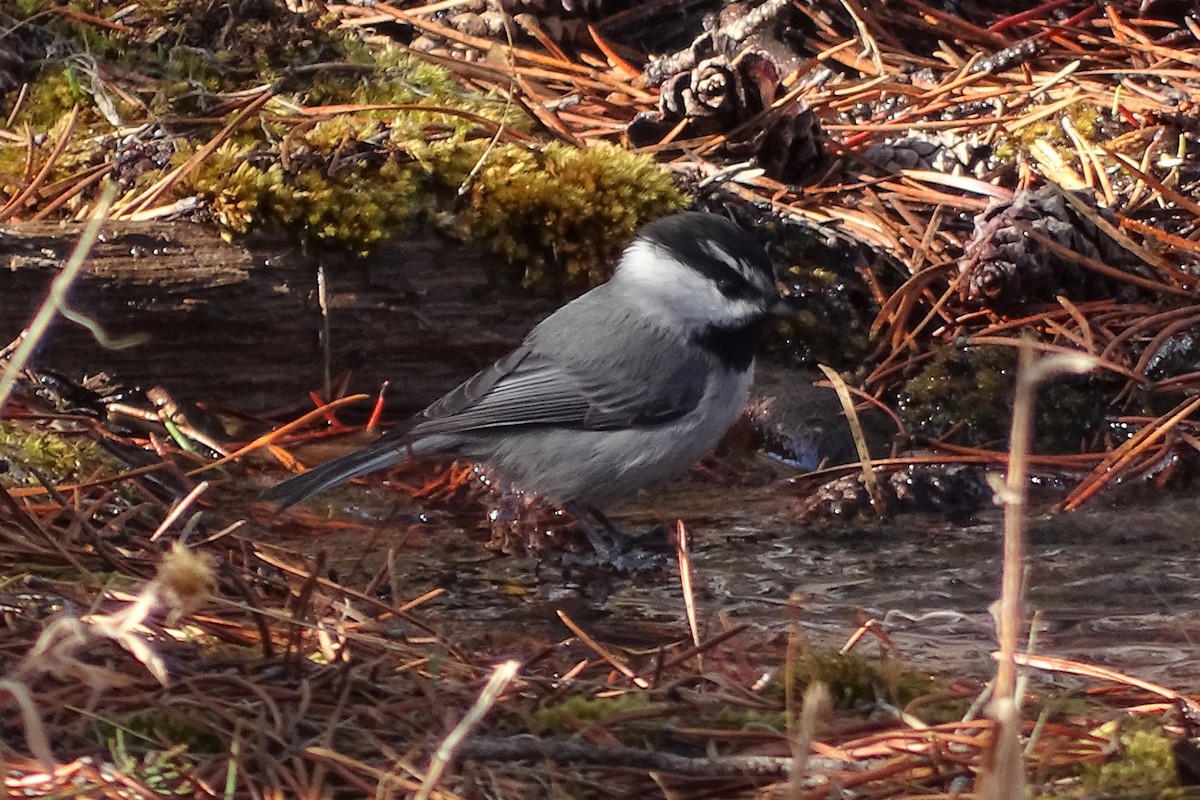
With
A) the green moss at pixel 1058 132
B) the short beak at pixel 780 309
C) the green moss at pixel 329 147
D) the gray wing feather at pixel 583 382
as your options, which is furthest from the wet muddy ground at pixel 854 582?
the green moss at pixel 1058 132

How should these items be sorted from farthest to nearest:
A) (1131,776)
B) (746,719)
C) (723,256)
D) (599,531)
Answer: (723,256)
(599,531)
(746,719)
(1131,776)

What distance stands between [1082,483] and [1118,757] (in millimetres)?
1640

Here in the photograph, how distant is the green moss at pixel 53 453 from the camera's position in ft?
8.72

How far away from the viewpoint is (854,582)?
2627 mm

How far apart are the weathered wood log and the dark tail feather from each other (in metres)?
0.48

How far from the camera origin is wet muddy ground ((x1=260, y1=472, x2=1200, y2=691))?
7.39 feet

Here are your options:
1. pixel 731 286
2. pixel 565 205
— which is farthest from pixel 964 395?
pixel 565 205

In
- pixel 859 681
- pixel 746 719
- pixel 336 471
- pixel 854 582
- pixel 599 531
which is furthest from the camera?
pixel 599 531

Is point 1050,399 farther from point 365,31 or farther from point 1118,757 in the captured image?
point 365,31

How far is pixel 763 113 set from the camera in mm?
3934

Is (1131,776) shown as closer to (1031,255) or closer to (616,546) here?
(616,546)

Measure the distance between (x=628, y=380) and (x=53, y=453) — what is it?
4.79 feet

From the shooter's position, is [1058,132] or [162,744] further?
[1058,132]

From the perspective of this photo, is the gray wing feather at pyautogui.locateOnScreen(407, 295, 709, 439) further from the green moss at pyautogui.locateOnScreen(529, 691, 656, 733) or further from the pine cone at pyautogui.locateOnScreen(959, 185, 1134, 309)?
the green moss at pyautogui.locateOnScreen(529, 691, 656, 733)
